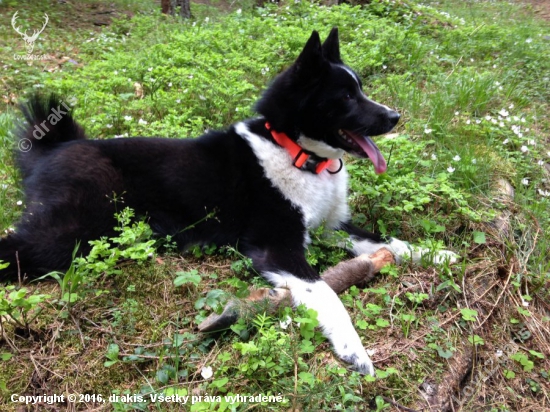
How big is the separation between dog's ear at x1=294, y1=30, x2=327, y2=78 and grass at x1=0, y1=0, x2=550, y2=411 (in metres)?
0.94

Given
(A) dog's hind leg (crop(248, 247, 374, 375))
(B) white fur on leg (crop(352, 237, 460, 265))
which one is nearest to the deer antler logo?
(A) dog's hind leg (crop(248, 247, 374, 375))

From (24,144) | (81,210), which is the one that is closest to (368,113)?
(81,210)

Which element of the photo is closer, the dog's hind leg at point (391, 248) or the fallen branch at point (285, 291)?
the fallen branch at point (285, 291)

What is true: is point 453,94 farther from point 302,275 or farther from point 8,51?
point 8,51

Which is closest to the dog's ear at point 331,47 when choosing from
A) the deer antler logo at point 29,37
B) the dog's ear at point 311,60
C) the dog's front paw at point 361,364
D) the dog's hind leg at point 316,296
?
the dog's ear at point 311,60

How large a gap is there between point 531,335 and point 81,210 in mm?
2608

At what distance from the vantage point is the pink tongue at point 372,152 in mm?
2764

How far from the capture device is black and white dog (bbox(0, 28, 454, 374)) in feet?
8.60

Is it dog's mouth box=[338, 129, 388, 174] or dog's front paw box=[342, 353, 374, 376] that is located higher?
dog's mouth box=[338, 129, 388, 174]

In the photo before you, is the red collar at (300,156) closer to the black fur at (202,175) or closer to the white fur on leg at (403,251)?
the black fur at (202,175)

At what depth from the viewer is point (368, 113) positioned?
278cm
